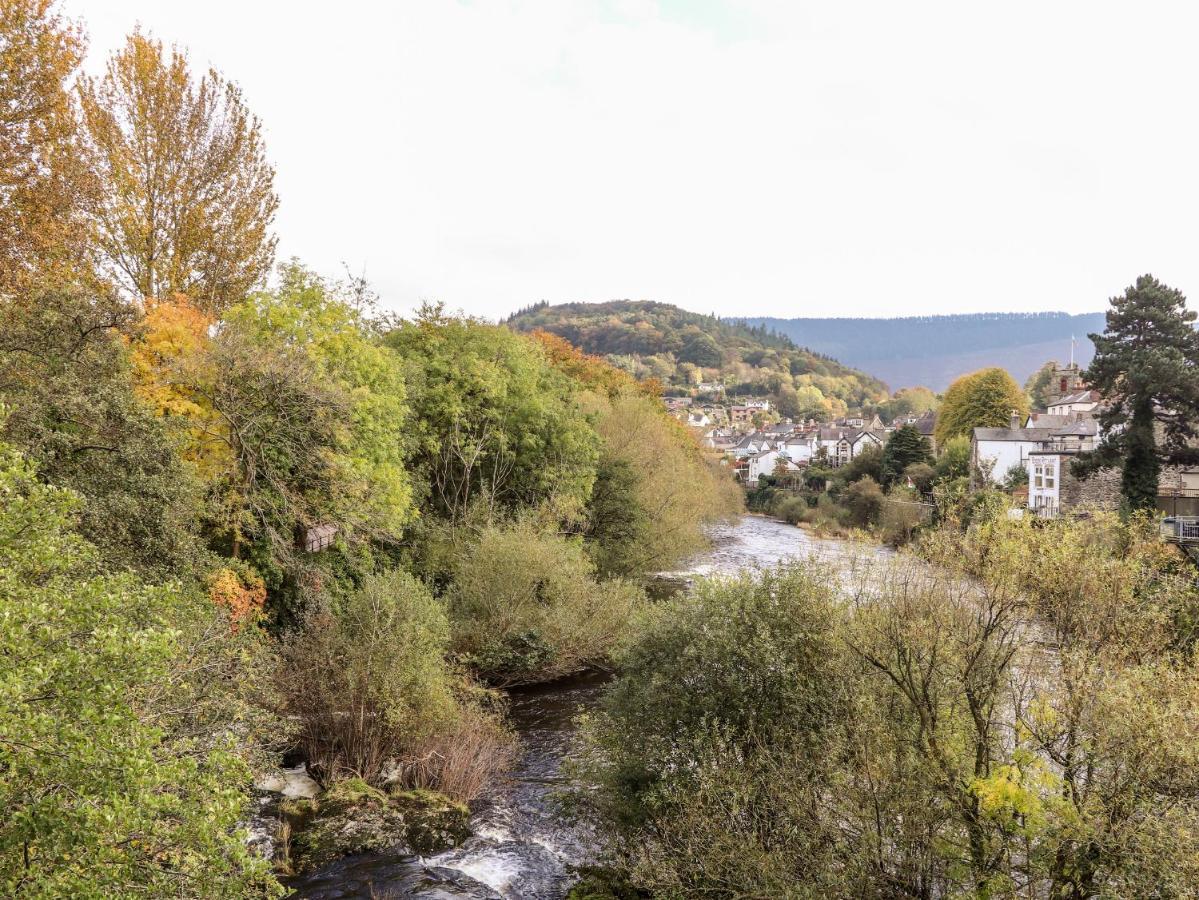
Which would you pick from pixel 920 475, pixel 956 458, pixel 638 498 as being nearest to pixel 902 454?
pixel 920 475

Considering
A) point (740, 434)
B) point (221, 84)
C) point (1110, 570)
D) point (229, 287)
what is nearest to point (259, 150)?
point (221, 84)

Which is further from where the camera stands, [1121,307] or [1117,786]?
[1121,307]

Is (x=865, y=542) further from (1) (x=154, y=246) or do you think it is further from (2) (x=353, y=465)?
(1) (x=154, y=246)

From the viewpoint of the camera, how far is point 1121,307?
3766cm

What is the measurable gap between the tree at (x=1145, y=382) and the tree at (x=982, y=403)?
1432 inches

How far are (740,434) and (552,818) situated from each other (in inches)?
5525

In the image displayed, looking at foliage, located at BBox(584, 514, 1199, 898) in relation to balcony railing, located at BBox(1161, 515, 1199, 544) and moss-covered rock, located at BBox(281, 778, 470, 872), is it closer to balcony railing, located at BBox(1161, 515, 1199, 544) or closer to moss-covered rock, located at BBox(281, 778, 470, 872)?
moss-covered rock, located at BBox(281, 778, 470, 872)

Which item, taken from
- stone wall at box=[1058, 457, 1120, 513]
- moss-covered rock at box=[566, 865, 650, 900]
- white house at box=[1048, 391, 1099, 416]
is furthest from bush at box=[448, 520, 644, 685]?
white house at box=[1048, 391, 1099, 416]

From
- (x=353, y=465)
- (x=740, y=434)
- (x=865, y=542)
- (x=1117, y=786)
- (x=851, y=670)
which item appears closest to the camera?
(x=1117, y=786)

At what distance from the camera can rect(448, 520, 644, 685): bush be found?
23625mm

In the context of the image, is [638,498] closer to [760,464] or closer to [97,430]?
[97,430]

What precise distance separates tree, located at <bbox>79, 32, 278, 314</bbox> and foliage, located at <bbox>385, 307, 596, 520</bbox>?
295 inches

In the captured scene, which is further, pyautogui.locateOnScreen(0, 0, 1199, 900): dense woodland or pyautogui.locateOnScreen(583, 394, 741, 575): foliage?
pyautogui.locateOnScreen(583, 394, 741, 575): foliage

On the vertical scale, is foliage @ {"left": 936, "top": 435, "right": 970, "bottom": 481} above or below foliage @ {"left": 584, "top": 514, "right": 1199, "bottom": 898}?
above
